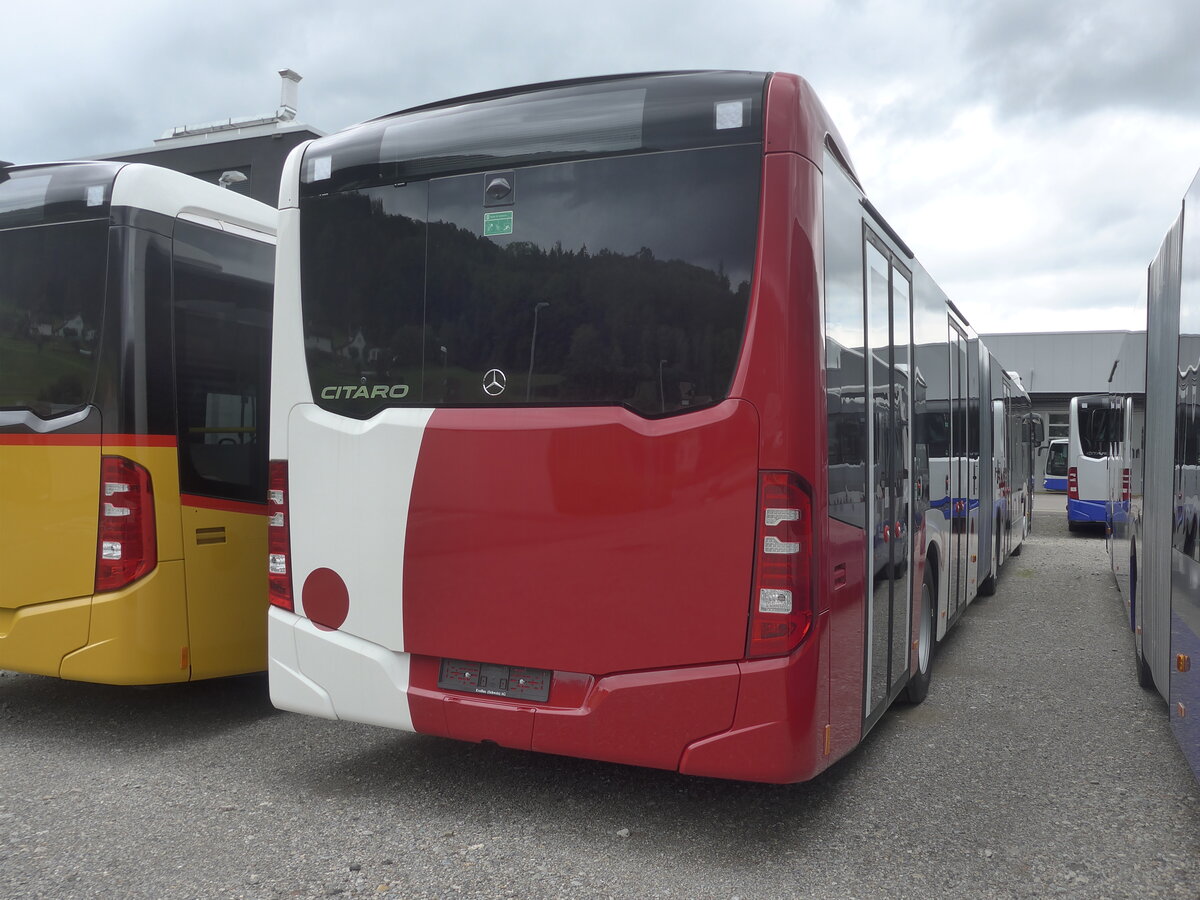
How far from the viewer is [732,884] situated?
3.66m

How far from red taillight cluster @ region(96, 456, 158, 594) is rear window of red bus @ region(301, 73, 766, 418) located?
4.57ft

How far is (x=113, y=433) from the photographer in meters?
5.17

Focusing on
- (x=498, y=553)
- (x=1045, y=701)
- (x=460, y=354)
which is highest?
(x=460, y=354)

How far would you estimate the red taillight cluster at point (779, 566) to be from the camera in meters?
3.65

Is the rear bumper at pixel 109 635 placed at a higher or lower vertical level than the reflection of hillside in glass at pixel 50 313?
lower

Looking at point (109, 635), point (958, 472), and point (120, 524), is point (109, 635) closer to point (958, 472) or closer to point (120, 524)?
point (120, 524)

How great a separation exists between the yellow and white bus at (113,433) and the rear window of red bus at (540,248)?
1270mm

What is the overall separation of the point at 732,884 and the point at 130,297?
4.02 meters

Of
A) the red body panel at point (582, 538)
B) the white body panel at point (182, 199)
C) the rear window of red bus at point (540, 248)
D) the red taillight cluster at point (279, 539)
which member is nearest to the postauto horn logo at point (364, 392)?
the rear window of red bus at point (540, 248)

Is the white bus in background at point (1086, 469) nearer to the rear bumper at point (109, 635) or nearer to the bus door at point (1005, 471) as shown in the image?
the bus door at point (1005, 471)

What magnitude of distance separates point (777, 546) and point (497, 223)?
1.70 meters

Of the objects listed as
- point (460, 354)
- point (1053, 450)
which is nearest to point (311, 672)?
point (460, 354)

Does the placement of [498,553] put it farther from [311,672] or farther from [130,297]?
[130,297]

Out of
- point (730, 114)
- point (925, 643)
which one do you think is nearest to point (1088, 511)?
point (925, 643)
